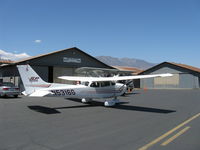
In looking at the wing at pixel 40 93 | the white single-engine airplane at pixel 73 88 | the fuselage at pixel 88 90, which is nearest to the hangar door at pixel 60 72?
the white single-engine airplane at pixel 73 88

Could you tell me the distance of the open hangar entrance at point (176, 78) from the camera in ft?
137

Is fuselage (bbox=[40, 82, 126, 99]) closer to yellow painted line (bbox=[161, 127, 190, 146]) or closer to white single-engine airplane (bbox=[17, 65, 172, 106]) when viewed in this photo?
white single-engine airplane (bbox=[17, 65, 172, 106])

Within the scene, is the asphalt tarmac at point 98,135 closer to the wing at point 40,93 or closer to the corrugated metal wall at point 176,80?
the wing at point 40,93

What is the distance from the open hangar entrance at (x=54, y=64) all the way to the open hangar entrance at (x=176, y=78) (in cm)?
1912

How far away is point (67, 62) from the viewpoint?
2991cm

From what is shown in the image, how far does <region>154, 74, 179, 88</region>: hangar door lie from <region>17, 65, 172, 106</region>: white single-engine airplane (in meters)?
33.0

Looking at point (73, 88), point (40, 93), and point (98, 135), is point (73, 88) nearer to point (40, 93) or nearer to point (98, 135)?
point (40, 93)

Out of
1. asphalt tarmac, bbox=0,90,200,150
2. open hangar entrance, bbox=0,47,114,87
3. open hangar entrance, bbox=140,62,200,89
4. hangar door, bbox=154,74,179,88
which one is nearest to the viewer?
asphalt tarmac, bbox=0,90,200,150

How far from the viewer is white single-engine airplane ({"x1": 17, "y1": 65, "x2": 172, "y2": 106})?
37.5ft

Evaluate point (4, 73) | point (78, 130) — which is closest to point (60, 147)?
point (78, 130)

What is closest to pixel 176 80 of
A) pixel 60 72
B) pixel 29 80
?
pixel 60 72

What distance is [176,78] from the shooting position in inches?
1734

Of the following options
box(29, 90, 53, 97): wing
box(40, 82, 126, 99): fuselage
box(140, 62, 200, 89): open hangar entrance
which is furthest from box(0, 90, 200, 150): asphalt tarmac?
box(140, 62, 200, 89): open hangar entrance

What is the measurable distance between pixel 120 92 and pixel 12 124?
844cm
